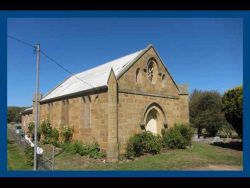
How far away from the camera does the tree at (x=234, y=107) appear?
2155 cm

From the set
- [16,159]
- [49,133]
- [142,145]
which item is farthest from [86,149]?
[49,133]

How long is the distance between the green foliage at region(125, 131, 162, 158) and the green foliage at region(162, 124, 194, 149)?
1.74 m

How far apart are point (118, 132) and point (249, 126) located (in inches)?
292

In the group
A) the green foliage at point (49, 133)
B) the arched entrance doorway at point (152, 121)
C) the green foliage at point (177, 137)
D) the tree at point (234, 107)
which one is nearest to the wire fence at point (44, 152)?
the green foliage at point (49, 133)

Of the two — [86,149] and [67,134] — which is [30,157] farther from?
[67,134]

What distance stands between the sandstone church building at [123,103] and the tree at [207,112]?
31.5 ft

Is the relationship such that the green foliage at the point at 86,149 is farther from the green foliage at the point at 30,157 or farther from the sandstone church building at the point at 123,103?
the green foliage at the point at 30,157

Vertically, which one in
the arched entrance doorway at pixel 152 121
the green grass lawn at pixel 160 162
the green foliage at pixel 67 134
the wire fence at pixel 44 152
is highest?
the arched entrance doorway at pixel 152 121

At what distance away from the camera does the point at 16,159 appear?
15906 mm

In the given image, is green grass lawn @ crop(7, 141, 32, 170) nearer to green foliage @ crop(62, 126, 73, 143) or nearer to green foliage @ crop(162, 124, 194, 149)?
green foliage @ crop(62, 126, 73, 143)

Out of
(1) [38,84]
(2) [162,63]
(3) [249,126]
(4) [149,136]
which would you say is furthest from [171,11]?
(2) [162,63]

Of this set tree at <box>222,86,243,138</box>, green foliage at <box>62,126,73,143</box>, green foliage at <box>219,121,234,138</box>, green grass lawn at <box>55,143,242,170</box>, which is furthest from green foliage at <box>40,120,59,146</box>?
green foliage at <box>219,121,234,138</box>

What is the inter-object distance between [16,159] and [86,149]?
3.93 metres

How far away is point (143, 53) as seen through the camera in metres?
19.4
